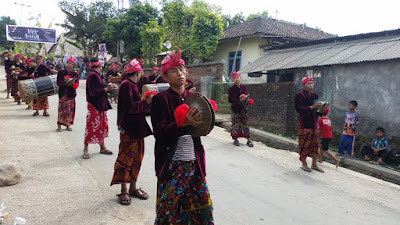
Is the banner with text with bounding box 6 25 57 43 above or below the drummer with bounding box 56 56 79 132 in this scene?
above

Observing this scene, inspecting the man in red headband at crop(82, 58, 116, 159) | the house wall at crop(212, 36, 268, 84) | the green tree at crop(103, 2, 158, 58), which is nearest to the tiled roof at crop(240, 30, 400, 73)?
the house wall at crop(212, 36, 268, 84)

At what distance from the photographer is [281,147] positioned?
33.0ft

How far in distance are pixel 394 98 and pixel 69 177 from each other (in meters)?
8.42

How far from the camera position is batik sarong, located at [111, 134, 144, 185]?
4.07 m

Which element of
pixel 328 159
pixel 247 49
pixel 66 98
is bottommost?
pixel 328 159

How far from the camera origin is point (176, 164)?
276 cm

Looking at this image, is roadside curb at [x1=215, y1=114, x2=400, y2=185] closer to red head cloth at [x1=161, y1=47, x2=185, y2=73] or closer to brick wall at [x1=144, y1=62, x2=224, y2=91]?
brick wall at [x1=144, y1=62, x2=224, y2=91]

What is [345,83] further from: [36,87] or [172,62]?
[36,87]

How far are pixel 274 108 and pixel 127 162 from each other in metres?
8.27

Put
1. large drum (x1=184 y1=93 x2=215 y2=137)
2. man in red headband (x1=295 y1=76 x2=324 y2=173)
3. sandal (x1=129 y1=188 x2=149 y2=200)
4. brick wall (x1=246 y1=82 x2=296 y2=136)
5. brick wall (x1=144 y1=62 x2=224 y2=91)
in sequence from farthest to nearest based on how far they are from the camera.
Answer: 1. brick wall (x1=144 y1=62 x2=224 y2=91)
2. brick wall (x1=246 y1=82 x2=296 y2=136)
3. man in red headband (x1=295 y1=76 x2=324 y2=173)
4. sandal (x1=129 y1=188 x2=149 y2=200)
5. large drum (x1=184 y1=93 x2=215 y2=137)

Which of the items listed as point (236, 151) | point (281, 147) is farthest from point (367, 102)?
point (236, 151)

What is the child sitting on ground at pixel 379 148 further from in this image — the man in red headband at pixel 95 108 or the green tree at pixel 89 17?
the green tree at pixel 89 17

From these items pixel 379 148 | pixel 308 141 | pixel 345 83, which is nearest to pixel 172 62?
pixel 308 141

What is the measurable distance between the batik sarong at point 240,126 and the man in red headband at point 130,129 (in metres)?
4.72
